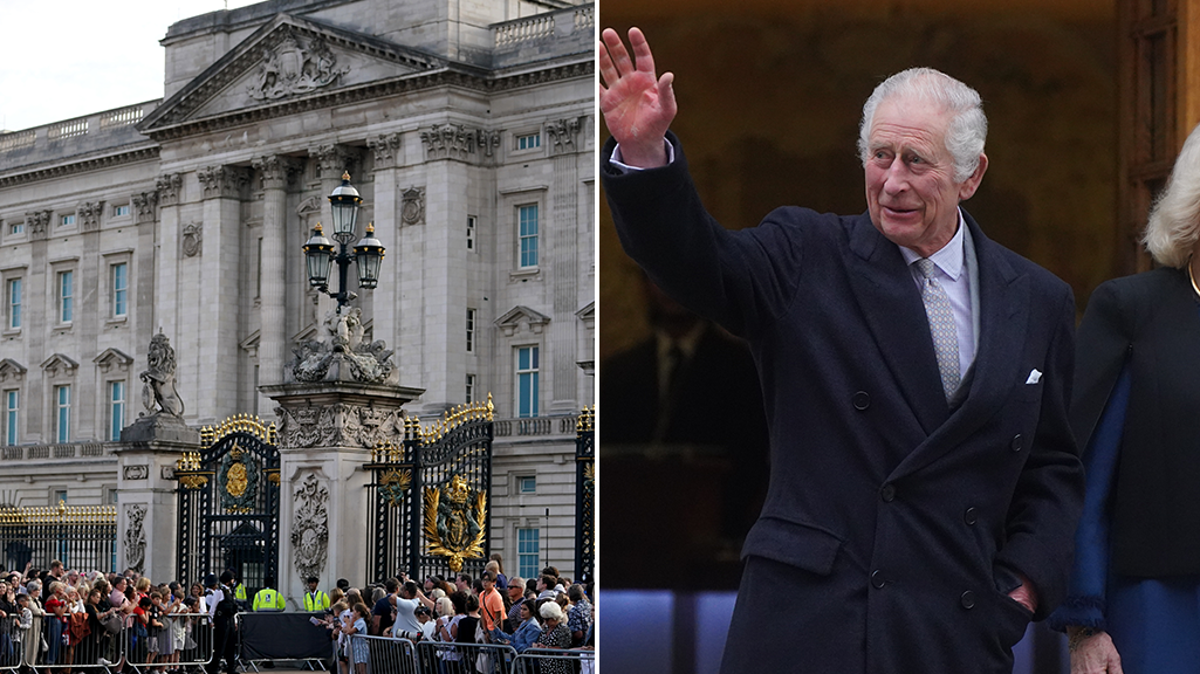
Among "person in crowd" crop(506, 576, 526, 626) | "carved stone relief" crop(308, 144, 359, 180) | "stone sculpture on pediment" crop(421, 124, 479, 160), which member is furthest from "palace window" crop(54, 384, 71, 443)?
"person in crowd" crop(506, 576, 526, 626)

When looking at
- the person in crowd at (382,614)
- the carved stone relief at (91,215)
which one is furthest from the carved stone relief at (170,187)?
the person in crowd at (382,614)

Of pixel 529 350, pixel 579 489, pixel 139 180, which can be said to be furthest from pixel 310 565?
pixel 139 180

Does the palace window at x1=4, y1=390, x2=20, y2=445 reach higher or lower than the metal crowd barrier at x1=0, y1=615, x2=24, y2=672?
higher

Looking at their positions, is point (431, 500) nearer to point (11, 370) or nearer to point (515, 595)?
point (515, 595)

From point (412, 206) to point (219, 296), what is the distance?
8.25 metres

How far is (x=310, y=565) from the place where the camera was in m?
19.2

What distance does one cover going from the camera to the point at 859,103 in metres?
5.52

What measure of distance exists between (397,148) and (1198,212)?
44.1m

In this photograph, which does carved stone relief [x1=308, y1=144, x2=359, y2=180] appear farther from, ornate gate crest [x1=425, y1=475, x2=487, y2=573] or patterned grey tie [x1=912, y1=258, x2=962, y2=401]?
patterned grey tie [x1=912, y1=258, x2=962, y2=401]

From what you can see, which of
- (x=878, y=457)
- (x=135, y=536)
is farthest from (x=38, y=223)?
(x=878, y=457)

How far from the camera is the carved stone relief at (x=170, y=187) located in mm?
54500

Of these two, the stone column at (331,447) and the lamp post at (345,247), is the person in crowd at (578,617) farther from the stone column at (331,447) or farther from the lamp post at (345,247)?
the lamp post at (345,247)

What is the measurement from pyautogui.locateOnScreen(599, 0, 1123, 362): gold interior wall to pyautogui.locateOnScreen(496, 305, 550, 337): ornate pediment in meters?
41.0

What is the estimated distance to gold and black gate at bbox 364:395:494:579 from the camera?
18734 millimetres
